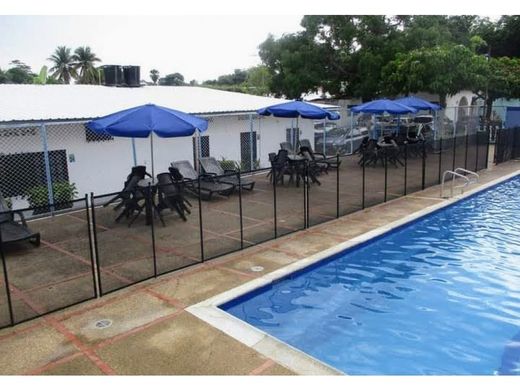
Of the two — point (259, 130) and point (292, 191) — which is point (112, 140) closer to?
point (292, 191)

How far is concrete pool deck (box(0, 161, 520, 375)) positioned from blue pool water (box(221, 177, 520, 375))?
0.72m

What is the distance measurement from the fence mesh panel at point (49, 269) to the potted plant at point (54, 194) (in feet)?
3.29

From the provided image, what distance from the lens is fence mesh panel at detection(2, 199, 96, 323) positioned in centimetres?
637

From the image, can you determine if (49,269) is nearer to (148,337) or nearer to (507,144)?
(148,337)

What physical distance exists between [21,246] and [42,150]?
377cm

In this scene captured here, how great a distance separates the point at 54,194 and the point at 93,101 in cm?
359

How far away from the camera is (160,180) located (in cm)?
1084

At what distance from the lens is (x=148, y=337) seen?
17.5 ft

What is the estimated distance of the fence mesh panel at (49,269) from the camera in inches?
251

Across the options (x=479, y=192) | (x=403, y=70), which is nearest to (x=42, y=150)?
(x=479, y=192)

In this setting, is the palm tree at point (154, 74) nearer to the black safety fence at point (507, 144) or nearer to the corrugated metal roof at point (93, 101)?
the corrugated metal roof at point (93, 101)

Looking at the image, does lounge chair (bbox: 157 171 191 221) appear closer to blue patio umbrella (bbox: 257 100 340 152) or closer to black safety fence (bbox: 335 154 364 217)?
black safety fence (bbox: 335 154 364 217)

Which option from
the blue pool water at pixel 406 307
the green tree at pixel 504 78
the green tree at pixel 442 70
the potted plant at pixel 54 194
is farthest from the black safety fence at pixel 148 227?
the green tree at pixel 504 78

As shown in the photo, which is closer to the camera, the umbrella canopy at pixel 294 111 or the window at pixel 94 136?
the window at pixel 94 136
